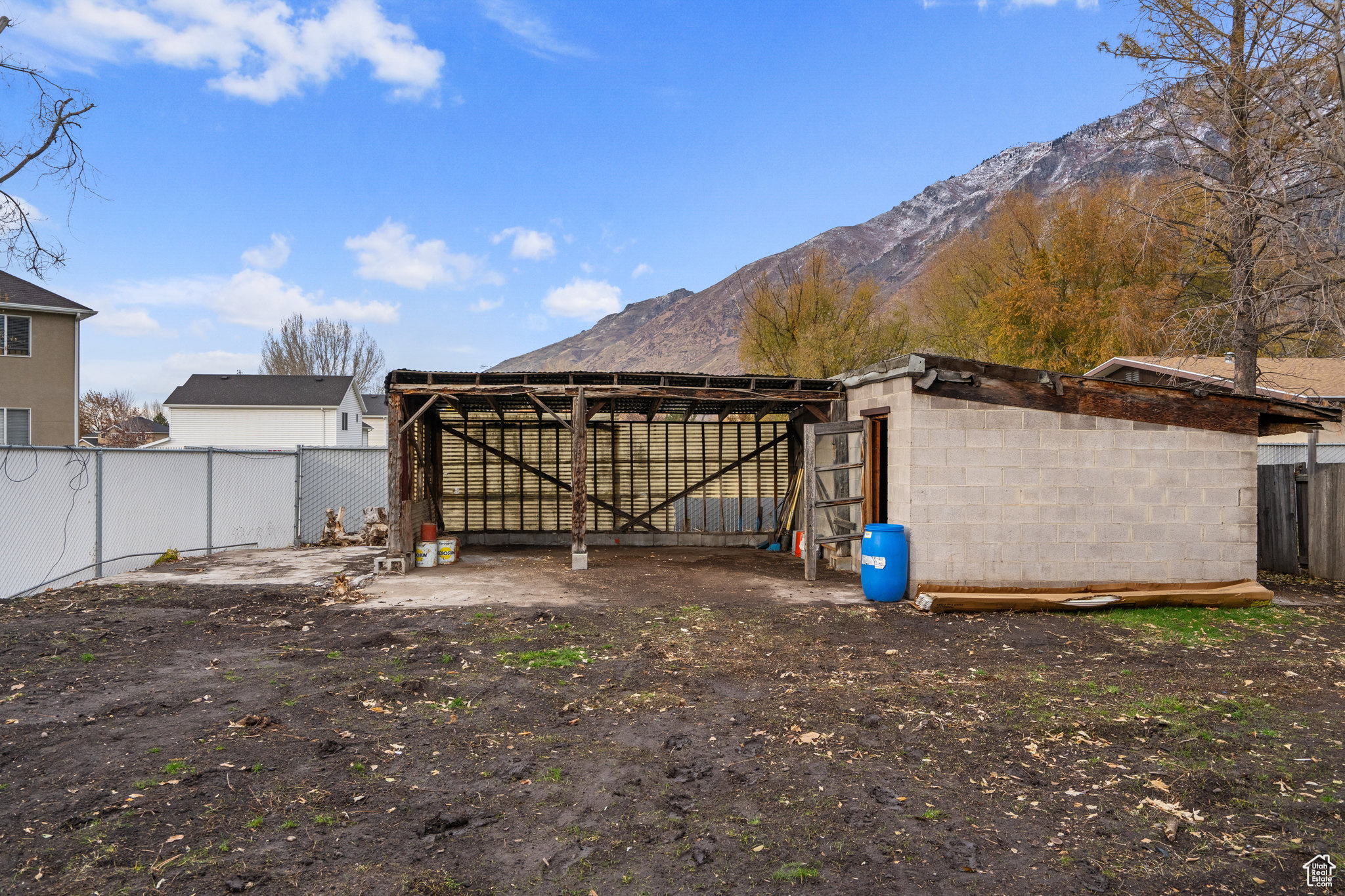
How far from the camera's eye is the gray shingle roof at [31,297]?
59.9ft

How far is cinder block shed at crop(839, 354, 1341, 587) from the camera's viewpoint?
8.98 meters

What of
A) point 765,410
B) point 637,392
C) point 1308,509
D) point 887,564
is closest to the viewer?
point 887,564

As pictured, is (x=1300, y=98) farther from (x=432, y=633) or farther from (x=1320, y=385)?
(x=1320, y=385)

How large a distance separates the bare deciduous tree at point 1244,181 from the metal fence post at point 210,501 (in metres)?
15.7

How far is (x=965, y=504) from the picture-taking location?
9016 millimetres

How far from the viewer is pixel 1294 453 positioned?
15898 mm

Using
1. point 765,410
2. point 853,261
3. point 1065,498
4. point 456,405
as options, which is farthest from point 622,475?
point 853,261

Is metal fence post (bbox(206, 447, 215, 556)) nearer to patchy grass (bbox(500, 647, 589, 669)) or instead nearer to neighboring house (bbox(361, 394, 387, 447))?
patchy grass (bbox(500, 647, 589, 669))

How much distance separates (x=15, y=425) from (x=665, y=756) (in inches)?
869

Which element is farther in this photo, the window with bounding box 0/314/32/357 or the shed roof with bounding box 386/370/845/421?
the window with bounding box 0/314/32/357

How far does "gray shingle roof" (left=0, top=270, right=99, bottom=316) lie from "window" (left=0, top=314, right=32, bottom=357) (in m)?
0.38

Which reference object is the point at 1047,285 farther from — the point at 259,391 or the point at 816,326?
the point at 259,391

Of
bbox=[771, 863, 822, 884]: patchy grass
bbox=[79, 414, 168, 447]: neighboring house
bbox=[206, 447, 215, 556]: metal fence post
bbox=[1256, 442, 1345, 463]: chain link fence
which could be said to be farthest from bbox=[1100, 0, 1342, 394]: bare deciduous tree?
bbox=[79, 414, 168, 447]: neighboring house

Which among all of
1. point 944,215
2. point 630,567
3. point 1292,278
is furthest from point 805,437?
point 944,215
